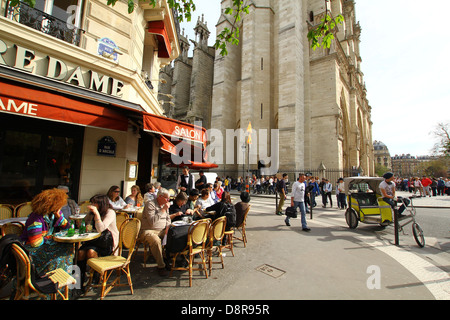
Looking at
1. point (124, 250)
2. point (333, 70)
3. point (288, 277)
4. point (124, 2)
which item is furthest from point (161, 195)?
point (333, 70)

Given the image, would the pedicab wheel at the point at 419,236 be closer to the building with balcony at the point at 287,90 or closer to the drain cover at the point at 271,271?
the drain cover at the point at 271,271

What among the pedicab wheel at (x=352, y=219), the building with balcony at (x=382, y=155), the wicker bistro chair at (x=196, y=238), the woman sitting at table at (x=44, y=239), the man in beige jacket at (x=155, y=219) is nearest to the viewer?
the woman sitting at table at (x=44, y=239)

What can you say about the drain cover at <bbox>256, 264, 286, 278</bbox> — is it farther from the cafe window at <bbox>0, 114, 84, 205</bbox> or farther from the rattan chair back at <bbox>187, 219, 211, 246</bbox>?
the cafe window at <bbox>0, 114, 84, 205</bbox>

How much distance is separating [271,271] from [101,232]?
2.58 meters

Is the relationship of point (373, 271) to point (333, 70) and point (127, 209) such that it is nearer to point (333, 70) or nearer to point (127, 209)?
point (127, 209)

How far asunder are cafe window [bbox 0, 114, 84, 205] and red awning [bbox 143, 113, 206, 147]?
1.93 meters

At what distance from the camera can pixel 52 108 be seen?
3.65 meters

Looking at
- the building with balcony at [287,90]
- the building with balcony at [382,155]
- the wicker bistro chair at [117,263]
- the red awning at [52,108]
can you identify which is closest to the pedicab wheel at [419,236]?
the wicker bistro chair at [117,263]

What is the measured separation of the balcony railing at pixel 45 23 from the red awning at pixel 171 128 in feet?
→ 8.85

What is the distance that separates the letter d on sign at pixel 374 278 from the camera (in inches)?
107

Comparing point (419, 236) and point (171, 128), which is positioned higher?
point (171, 128)

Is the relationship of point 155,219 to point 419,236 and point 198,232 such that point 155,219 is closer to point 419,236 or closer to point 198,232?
point 198,232

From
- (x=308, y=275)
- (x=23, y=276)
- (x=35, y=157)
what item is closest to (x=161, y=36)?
(x=35, y=157)

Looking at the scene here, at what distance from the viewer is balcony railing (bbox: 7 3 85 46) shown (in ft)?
13.5
